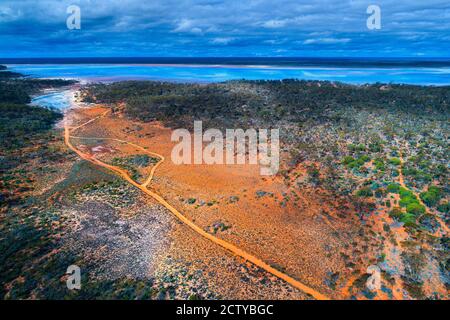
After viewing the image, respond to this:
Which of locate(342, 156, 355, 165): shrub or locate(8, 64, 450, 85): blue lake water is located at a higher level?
locate(8, 64, 450, 85): blue lake water

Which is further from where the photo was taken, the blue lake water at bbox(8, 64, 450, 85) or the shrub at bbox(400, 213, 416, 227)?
the blue lake water at bbox(8, 64, 450, 85)

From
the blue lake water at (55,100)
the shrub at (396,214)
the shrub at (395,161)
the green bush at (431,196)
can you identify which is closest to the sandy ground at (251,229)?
the shrub at (396,214)

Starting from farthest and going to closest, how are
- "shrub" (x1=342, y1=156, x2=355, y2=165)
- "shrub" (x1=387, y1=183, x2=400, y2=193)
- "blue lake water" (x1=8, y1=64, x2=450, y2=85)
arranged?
"blue lake water" (x1=8, y1=64, x2=450, y2=85) → "shrub" (x1=342, y1=156, x2=355, y2=165) → "shrub" (x1=387, y1=183, x2=400, y2=193)

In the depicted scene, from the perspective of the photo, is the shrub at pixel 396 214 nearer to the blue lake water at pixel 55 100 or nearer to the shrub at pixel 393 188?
the shrub at pixel 393 188

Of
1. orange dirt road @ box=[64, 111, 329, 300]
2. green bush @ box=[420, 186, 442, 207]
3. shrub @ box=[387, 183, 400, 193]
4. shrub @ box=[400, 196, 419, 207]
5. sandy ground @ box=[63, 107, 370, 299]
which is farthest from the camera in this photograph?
shrub @ box=[387, 183, 400, 193]

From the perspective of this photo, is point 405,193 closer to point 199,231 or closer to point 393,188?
point 393,188

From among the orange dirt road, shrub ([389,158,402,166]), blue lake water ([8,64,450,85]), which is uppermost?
blue lake water ([8,64,450,85])

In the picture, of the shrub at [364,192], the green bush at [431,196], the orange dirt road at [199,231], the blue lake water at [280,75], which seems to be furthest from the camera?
the blue lake water at [280,75]

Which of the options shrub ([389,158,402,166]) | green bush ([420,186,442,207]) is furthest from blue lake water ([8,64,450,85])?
green bush ([420,186,442,207])

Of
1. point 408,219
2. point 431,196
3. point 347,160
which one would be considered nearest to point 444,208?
point 431,196

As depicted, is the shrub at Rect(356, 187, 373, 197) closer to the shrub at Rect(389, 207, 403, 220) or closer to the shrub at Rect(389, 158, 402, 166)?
the shrub at Rect(389, 207, 403, 220)
